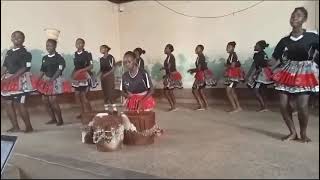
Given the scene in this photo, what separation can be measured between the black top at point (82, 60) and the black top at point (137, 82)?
0.20 metres

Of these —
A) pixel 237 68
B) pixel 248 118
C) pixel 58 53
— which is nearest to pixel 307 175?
pixel 237 68

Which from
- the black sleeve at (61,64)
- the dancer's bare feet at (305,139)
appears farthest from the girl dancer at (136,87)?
the dancer's bare feet at (305,139)

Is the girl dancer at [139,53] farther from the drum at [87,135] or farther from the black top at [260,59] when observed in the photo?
the drum at [87,135]

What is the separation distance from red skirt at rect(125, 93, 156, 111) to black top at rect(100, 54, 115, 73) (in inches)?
16.1

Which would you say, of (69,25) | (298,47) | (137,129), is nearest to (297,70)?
(298,47)

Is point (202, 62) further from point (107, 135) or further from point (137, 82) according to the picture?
point (107, 135)

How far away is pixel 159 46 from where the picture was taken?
1.40 metres

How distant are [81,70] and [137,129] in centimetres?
86

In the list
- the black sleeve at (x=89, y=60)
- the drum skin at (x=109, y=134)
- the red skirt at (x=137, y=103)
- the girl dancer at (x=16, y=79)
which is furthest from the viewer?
the drum skin at (x=109, y=134)

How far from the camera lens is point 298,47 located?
158cm

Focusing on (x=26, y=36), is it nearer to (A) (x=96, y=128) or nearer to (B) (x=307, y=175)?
(A) (x=96, y=128)

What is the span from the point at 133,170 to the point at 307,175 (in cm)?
62

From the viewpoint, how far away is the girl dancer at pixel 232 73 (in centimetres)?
137

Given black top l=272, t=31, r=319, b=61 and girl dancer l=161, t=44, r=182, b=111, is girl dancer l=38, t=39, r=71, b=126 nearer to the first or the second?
girl dancer l=161, t=44, r=182, b=111
